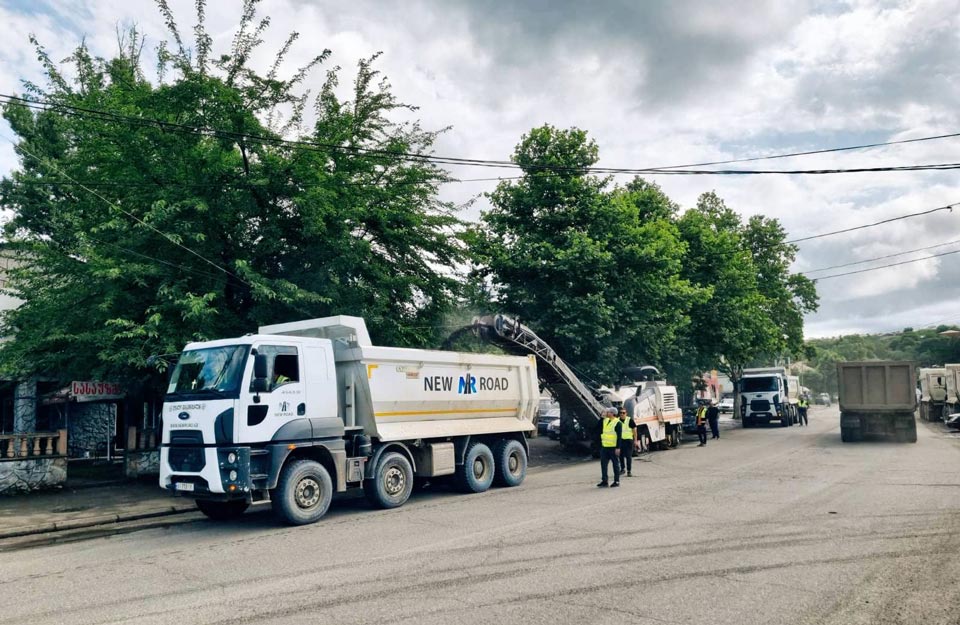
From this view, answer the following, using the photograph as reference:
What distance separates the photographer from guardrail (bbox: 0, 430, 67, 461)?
14.3m

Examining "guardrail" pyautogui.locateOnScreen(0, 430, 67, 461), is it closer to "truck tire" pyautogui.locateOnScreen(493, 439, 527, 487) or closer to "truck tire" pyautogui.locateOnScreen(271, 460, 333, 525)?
"truck tire" pyautogui.locateOnScreen(271, 460, 333, 525)

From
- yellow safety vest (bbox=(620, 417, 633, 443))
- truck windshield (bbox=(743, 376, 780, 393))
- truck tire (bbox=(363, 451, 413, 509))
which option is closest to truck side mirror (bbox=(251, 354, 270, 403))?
truck tire (bbox=(363, 451, 413, 509))

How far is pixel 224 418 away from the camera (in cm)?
1036

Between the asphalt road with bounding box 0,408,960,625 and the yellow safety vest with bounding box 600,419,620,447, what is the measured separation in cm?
123

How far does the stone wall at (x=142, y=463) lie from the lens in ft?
54.3

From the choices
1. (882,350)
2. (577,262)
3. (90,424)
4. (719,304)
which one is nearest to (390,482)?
(577,262)

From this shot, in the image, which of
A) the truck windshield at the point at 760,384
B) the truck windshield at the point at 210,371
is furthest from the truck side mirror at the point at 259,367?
the truck windshield at the point at 760,384

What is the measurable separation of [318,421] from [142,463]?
7.89 meters

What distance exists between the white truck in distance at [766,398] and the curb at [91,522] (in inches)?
1228

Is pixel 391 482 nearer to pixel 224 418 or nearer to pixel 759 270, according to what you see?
pixel 224 418

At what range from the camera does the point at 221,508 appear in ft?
39.2

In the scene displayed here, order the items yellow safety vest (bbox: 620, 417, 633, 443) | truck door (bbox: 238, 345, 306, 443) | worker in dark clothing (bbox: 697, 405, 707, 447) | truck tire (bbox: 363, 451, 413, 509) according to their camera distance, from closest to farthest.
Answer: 1. truck door (bbox: 238, 345, 306, 443)
2. truck tire (bbox: 363, 451, 413, 509)
3. yellow safety vest (bbox: 620, 417, 633, 443)
4. worker in dark clothing (bbox: 697, 405, 707, 447)

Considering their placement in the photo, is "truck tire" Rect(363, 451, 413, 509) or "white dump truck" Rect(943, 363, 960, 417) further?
"white dump truck" Rect(943, 363, 960, 417)

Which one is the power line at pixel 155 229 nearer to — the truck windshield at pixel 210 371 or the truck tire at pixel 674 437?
the truck windshield at pixel 210 371
